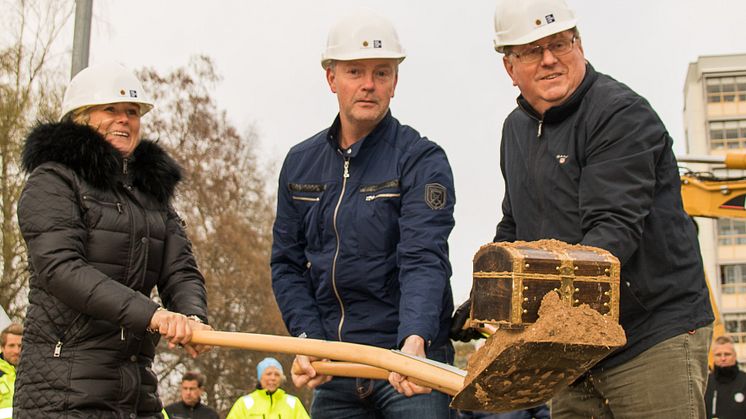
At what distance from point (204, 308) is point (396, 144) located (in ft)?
4.12

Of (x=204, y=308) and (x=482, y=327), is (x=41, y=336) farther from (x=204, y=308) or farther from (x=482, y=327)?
(x=482, y=327)

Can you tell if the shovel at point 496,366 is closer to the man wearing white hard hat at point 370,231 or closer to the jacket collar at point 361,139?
the man wearing white hard hat at point 370,231

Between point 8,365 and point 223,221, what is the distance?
67.4 feet

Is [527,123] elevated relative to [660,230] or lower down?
elevated

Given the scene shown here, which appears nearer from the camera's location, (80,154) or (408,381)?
(408,381)

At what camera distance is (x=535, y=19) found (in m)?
4.64

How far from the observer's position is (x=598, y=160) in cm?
446

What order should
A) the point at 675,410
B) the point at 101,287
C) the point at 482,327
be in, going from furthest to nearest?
the point at 101,287 → the point at 482,327 → the point at 675,410

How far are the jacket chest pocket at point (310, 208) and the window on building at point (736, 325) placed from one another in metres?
71.9

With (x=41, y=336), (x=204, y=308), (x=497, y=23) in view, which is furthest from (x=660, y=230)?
(x=41, y=336)

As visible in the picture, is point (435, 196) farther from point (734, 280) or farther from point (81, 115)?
point (734, 280)

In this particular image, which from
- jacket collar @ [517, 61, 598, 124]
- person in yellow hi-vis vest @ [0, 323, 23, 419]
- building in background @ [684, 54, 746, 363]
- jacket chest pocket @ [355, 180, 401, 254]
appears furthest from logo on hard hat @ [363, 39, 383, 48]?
building in background @ [684, 54, 746, 363]

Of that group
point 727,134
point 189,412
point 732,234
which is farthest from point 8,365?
point 727,134

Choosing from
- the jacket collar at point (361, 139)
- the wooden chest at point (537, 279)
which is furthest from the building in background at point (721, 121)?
the wooden chest at point (537, 279)
